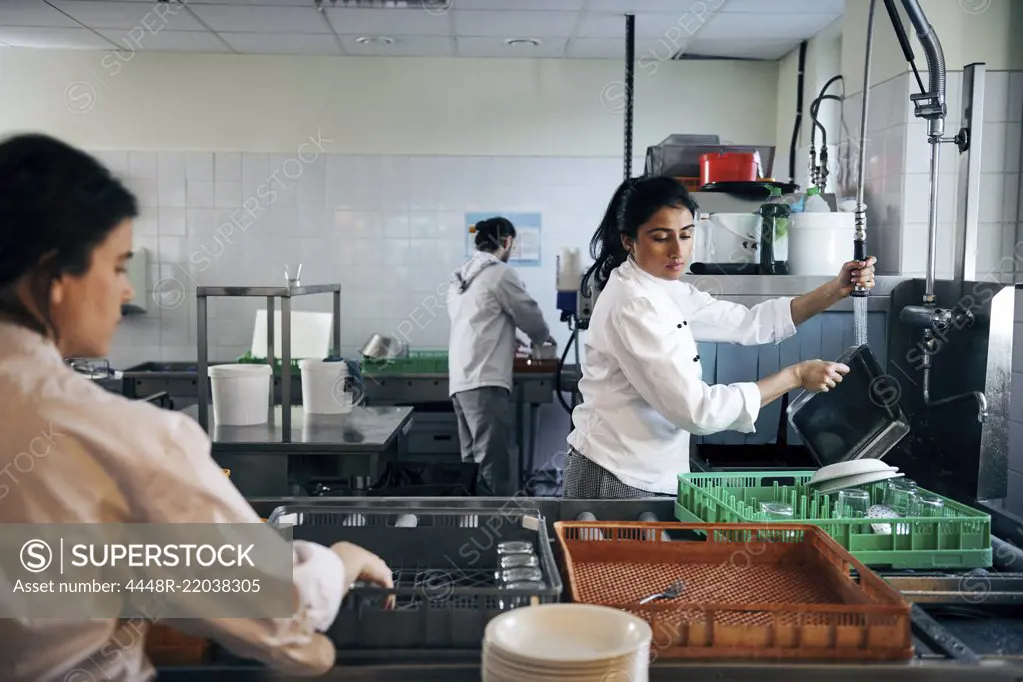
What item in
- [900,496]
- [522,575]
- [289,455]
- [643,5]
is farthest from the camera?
[643,5]

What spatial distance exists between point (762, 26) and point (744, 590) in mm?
3912

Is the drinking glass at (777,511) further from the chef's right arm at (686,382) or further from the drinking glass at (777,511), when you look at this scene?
the chef's right arm at (686,382)

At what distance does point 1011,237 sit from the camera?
2.95 m

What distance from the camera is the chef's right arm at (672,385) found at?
1941 mm

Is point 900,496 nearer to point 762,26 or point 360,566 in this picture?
point 360,566

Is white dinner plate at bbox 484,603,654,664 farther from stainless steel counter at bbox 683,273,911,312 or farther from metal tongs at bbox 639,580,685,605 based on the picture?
stainless steel counter at bbox 683,273,911,312

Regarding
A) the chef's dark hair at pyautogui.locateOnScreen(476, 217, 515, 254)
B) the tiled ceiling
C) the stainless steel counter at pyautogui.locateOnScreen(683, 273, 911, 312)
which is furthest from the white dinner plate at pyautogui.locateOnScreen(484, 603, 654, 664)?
the tiled ceiling

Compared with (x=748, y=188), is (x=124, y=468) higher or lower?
lower

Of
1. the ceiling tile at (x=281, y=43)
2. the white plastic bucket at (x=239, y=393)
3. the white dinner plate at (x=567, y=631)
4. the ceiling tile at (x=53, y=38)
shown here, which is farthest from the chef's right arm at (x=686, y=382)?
the ceiling tile at (x=53, y=38)

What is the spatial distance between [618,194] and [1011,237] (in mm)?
1554

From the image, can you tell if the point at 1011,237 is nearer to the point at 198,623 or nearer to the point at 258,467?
the point at 258,467

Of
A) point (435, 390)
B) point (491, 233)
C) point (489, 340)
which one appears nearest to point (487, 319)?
point (489, 340)

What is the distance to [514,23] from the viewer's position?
4.58m

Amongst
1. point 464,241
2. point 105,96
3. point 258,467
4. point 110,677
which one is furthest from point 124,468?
point 105,96
